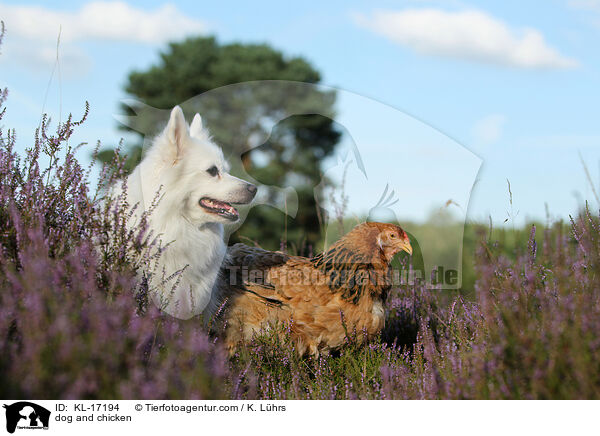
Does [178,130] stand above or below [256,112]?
below

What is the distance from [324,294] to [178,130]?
1791mm

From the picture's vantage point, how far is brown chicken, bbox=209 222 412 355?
13.0 feet

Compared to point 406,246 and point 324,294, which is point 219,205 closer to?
point 324,294

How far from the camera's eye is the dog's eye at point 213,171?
367 centimetres

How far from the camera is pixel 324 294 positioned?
4.02 metres

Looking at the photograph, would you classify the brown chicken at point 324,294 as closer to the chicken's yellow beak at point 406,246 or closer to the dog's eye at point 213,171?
the chicken's yellow beak at point 406,246

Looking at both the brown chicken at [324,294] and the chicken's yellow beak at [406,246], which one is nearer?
the brown chicken at [324,294]
